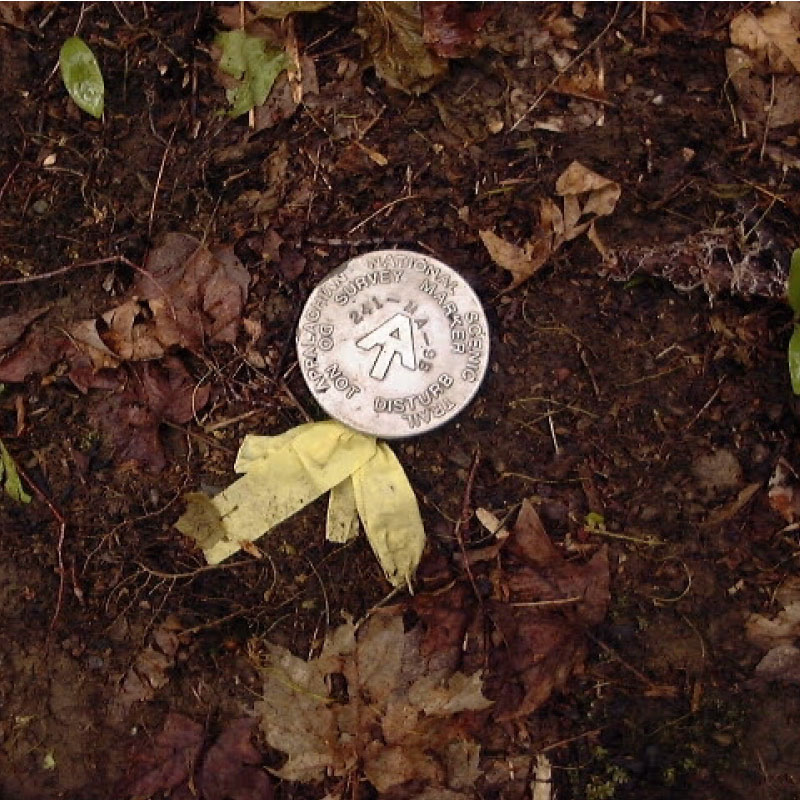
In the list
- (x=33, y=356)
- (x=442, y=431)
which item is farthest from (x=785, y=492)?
(x=33, y=356)

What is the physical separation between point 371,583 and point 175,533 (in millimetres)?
524

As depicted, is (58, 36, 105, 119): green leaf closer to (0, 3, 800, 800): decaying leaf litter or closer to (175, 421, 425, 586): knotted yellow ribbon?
(0, 3, 800, 800): decaying leaf litter

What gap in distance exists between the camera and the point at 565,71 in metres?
2.48

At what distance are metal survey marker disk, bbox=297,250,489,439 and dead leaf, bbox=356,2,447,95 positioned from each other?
0.48 meters

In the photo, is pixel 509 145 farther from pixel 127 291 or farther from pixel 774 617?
pixel 774 617

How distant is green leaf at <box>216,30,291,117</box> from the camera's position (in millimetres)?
2504

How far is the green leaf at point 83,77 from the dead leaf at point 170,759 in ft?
5.41

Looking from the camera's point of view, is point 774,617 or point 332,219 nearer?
point 774,617

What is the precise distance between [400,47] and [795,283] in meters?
1.19

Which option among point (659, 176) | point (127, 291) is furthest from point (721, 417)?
point (127, 291)

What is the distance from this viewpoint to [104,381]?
242 centimetres

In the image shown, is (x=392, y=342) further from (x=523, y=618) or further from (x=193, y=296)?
(x=523, y=618)

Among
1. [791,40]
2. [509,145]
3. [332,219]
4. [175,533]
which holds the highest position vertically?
[791,40]

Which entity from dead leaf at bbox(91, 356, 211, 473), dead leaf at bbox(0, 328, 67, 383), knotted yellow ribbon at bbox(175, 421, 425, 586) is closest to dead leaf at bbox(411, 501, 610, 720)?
knotted yellow ribbon at bbox(175, 421, 425, 586)
